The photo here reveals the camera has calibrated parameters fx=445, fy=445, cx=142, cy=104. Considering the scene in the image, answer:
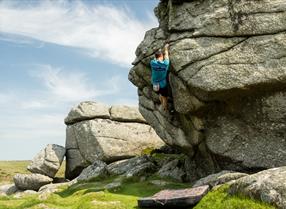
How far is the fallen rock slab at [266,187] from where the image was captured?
59.5 feet

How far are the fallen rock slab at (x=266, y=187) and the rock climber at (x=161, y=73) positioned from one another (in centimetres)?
1440

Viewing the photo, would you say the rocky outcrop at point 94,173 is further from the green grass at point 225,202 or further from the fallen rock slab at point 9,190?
the green grass at point 225,202

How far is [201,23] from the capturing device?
3241 centimetres

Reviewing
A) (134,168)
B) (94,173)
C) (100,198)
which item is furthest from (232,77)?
(94,173)

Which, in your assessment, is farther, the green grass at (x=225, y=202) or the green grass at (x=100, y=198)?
the green grass at (x=100, y=198)

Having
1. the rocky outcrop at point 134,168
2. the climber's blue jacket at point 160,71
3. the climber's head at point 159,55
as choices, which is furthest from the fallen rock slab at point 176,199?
the rocky outcrop at point 134,168

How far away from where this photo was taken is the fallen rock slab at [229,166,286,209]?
18.1m

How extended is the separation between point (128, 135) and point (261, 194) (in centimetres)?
3869

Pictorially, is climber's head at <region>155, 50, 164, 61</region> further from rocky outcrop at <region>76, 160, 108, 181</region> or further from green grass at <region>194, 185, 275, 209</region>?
rocky outcrop at <region>76, 160, 108, 181</region>

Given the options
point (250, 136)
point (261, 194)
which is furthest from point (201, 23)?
point (261, 194)

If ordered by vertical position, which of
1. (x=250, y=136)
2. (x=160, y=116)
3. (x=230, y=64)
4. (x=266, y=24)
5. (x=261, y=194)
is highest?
(x=266, y=24)

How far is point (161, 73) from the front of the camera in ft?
111

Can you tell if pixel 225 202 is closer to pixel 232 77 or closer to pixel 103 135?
pixel 232 77

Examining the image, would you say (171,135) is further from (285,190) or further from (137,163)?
(285,190)
